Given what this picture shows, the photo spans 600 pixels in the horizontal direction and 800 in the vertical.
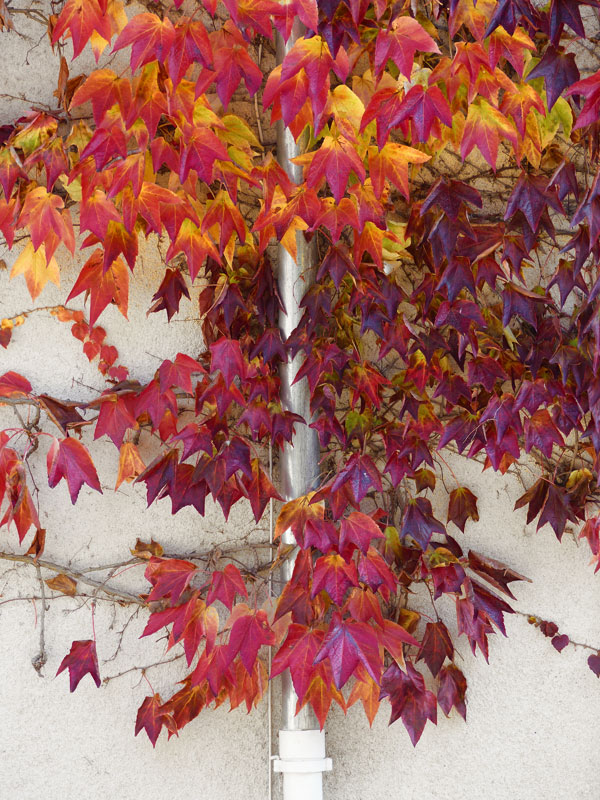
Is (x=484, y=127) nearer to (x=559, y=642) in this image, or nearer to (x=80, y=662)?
(x=559, y=642)

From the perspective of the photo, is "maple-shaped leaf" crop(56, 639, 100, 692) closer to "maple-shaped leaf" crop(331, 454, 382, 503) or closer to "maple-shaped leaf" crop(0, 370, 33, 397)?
"maple-shaped leaf" crop(0, 370, 33, 397)

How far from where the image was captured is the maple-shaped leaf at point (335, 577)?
1.84 meters

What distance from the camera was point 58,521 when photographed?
218 cm

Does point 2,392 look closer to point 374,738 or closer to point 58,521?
point 58,521

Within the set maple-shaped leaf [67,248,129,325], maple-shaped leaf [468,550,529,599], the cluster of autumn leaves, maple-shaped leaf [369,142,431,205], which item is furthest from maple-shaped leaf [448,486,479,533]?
maple-shaped leaf [67,248,129,325]

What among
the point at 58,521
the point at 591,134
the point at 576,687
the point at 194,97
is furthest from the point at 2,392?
the point at 576,687

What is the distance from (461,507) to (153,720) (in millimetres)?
1087

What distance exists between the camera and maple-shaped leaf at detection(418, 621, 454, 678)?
6.98ft

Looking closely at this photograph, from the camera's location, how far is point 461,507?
2.23 meters

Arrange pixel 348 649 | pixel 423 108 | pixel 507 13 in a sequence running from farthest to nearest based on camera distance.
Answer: pixel 348 649, pixel 423 108, pixel 507 13

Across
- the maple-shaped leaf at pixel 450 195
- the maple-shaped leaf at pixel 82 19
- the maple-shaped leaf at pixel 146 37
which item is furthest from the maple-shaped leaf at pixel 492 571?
the maple-shaped leaf at pixel 82 19

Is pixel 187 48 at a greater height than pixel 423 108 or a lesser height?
greater

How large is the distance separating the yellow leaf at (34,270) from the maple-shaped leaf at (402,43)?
1061mm

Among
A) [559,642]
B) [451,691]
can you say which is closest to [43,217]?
[451,691]
